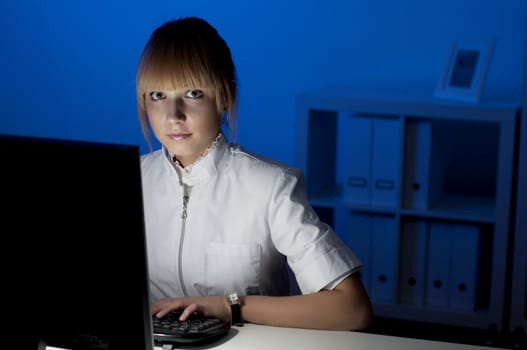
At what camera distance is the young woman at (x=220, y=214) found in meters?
1.82

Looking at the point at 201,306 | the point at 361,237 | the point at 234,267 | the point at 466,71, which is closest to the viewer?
the point at 201,306

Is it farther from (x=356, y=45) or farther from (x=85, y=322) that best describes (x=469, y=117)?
(x=85, y=322)

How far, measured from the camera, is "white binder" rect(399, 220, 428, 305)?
11.9 ft

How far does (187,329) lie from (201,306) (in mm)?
128

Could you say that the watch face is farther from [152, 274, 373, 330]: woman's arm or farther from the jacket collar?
the jacket collar

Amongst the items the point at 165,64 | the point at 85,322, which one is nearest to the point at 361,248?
the point at 165,64

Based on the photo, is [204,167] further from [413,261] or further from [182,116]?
[413,261]

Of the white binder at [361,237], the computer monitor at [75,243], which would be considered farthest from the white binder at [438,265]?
the computer monitor at [75,243]

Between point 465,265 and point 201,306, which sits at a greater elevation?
point 201,306

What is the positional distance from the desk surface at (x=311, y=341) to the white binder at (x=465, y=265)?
1895mm

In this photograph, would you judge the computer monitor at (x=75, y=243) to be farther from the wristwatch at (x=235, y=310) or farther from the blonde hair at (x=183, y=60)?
the blonde hair at (x=183, y=60)

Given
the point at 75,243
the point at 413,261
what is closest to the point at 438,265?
the point at 413,261

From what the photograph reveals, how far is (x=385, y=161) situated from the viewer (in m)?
3.55

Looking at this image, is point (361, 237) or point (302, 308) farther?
point (361, 237)
